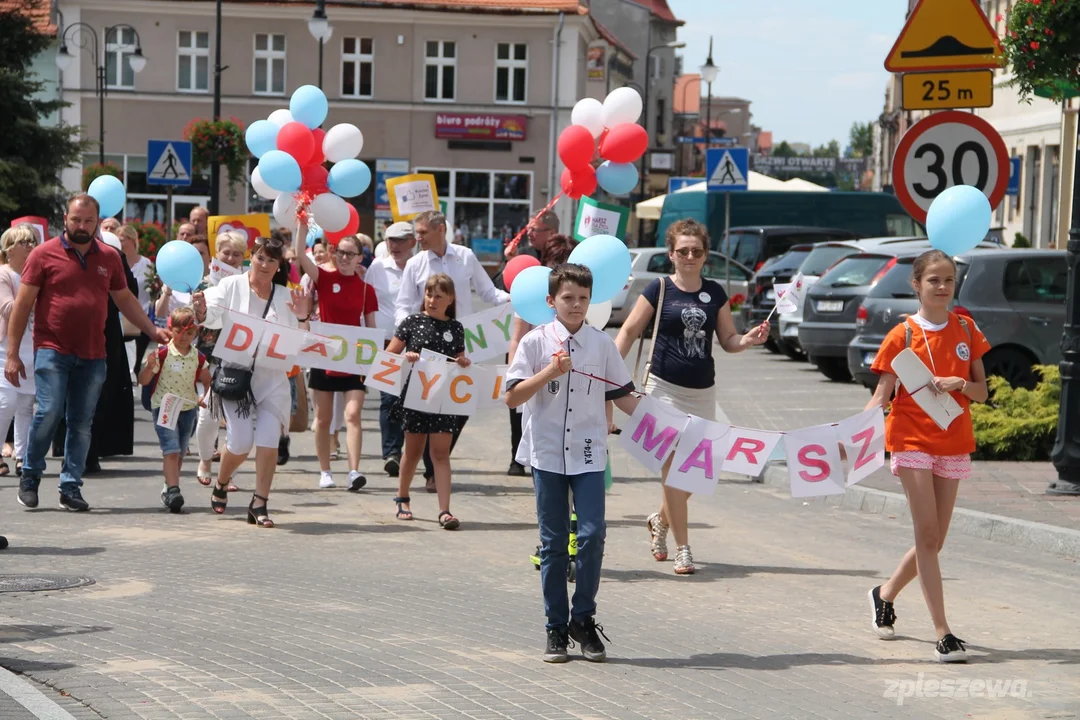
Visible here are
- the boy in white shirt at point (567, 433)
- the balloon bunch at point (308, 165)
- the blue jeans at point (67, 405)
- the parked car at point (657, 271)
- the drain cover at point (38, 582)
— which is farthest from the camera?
the parked car at point (657, 271)

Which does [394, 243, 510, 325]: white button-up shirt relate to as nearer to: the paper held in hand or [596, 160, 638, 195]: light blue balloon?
[596, 160, 638, 195]: light blue balloon

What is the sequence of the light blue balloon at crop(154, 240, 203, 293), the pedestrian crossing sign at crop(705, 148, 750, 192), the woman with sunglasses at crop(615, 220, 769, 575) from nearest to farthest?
the woman with sunglasses at crop(615, 220, 769, 575) → the light blue balloon at crop(154, 240, 203, 293) → the pedestrian crossing sign at crop(705, 148, 750, 192)

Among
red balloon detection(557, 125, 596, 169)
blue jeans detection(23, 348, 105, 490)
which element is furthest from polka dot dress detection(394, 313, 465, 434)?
blue jeans detection(23, 348, 105, 490)

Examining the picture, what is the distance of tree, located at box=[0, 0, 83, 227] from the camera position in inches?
1145

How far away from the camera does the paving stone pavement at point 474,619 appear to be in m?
6.14

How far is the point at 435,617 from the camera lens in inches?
301

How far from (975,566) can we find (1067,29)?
4.22 meters

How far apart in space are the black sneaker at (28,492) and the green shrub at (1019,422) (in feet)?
24.8

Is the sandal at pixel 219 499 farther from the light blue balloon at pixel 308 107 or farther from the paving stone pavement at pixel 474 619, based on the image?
the light blue balloon at pixel 308 107

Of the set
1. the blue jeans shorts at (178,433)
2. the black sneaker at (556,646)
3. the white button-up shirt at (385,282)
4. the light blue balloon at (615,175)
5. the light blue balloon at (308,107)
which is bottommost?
the black sneaker at (556,646)

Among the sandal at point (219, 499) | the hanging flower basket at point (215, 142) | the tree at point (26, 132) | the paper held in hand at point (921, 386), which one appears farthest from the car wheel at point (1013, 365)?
the tree at point (26, 132)

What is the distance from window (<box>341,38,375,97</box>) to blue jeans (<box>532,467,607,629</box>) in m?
50.5

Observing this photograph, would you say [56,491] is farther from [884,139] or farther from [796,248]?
[884,139]

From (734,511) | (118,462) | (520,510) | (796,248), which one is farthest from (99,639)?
(796,248)
